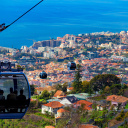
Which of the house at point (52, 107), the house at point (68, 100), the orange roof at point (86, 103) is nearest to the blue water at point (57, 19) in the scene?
the house at point (68, 100)

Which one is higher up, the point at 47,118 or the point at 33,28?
the point at 33,28

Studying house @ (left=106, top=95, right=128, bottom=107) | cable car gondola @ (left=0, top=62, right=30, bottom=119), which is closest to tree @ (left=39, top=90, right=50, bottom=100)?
house @ (left=106, top=95, right=128, bottom=107)

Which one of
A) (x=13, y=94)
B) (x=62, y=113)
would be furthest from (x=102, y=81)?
(x=13, y=94)

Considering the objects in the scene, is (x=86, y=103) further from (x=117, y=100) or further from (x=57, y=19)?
(x=57, y=19)

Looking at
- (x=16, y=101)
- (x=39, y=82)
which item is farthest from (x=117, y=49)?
(x=16, y=101)

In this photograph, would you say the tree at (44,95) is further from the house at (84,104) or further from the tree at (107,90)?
the tree at (107,90)

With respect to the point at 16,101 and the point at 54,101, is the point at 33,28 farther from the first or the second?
the point at 16,101
